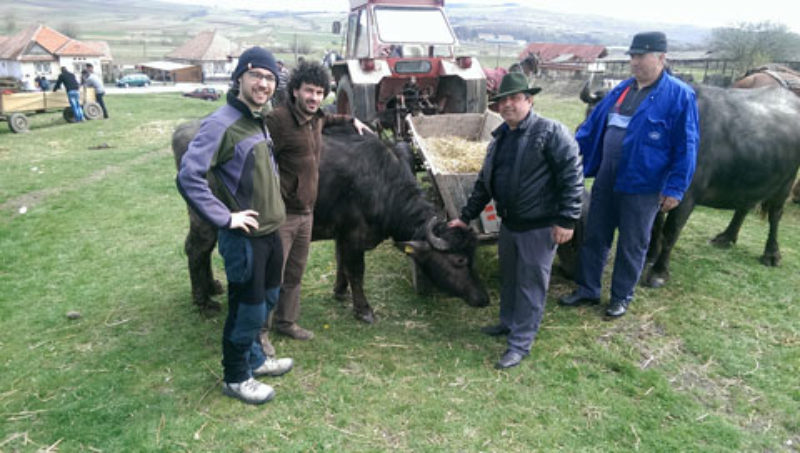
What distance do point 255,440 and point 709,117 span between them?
15.9 ft

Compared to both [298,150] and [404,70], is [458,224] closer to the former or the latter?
[298,150]

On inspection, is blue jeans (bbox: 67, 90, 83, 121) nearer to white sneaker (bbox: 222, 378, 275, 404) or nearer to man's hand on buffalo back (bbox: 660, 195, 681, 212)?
white sneaker (bbox: 222, 378, 275, 404)

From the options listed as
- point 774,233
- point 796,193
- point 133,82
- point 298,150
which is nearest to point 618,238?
point 774,233

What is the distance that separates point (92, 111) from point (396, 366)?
17.0 meters

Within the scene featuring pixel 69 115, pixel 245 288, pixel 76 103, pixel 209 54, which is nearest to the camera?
pixel 245 288

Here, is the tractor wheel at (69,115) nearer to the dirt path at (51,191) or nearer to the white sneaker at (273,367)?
the dirt path at (51,191)

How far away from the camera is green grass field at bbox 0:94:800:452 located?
3.16 meters

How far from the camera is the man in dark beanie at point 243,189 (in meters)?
2.71

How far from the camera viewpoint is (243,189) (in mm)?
2906

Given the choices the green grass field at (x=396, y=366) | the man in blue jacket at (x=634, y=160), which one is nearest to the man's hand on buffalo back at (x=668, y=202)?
the man in blue jacket at (x=634, y=160)

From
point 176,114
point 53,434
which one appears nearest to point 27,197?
point 53,434

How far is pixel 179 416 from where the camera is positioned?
3305mm

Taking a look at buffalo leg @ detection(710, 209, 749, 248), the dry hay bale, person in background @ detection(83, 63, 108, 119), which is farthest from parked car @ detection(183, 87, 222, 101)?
buffalo leg @ detection(710, 209, 749, 248)

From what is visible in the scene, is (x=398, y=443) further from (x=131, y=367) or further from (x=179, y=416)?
(x=131, y=367)
